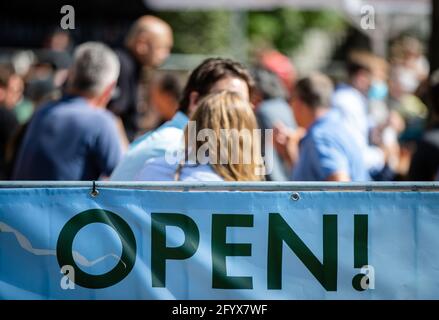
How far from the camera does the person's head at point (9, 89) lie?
9555 millimetres

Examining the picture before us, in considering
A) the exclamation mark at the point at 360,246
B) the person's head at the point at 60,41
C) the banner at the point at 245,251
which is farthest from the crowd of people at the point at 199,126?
the person's head at the point at 60,41

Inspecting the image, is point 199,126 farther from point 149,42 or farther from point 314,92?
point 149,42

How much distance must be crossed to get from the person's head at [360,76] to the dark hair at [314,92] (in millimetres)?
3141

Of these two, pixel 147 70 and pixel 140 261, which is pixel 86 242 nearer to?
pixel 140 261

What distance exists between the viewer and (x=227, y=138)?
15.2 ft

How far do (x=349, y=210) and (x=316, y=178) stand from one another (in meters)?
2.40

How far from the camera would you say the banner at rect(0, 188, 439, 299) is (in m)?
4.04

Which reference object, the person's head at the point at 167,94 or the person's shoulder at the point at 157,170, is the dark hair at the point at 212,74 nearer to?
the person's shoulder at the point at 157,170

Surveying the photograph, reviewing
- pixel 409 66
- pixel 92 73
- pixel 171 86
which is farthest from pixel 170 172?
pixel 409 66

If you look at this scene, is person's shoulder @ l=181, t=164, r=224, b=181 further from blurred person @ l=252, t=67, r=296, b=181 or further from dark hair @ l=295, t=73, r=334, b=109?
blurred person @ l=252, t=67, r=296, b=181

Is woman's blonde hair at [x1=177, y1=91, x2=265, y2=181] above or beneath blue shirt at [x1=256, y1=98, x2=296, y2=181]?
beneath

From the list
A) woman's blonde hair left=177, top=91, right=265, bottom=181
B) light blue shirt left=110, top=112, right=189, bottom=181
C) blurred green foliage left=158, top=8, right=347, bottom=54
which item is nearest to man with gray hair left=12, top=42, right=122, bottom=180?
light blue shirt left=110, top=112, right=189, bottom=181

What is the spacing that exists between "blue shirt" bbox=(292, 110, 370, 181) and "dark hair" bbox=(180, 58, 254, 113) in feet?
4.01

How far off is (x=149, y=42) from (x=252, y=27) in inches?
590
